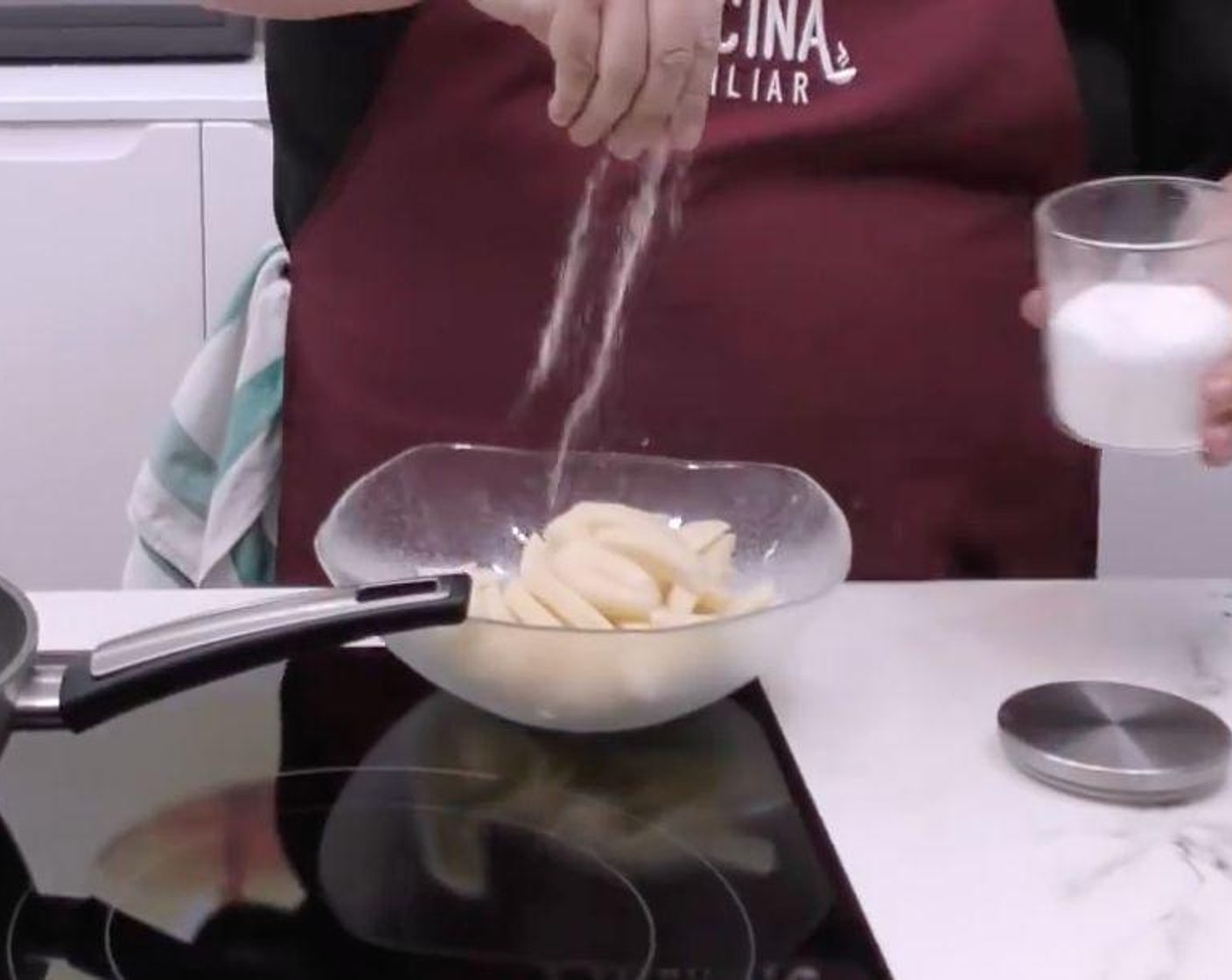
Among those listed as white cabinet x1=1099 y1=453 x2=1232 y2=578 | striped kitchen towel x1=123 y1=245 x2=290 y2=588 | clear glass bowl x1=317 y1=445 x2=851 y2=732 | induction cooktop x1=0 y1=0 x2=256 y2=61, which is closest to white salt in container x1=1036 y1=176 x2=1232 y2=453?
clear glass bowl x1=317 y1=445 x2=851 y2=732

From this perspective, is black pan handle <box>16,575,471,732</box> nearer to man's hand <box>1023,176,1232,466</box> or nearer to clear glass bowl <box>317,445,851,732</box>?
clear glass bowl <box>317,445,851,732</box>

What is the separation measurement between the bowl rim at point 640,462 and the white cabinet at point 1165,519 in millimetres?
704

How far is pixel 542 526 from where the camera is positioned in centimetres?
78

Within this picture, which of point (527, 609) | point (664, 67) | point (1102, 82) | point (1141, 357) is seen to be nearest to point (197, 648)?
point (527, 609)

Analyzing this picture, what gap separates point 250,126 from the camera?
4.79 ft

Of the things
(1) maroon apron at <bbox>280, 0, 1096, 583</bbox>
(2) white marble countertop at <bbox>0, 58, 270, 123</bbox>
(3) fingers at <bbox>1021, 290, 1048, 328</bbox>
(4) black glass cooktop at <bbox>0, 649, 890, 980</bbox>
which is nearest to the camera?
(4) black glass cooktop at <bbox>0, 649, 890, 980</bbox>

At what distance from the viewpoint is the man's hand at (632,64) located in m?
0.59

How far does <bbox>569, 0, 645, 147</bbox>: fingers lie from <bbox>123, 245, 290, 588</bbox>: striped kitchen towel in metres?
0.35

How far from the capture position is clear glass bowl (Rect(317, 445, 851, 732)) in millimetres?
627

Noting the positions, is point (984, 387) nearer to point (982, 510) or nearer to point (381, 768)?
point (982, 510)

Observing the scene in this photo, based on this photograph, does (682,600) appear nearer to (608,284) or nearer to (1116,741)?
(1116,741)

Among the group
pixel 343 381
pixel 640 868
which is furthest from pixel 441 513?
pixel 640 868

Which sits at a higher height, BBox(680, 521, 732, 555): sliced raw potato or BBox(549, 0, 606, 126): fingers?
BBox(549, 0, 606, 126): fingers

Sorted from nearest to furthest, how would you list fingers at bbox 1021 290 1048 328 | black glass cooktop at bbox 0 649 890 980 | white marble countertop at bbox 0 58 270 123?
black glass cooktop at bbox 0 649 890 980 → fingers at bbox 1021 290 1048 328 → white marble countertop at bbox 0 58 270 123
